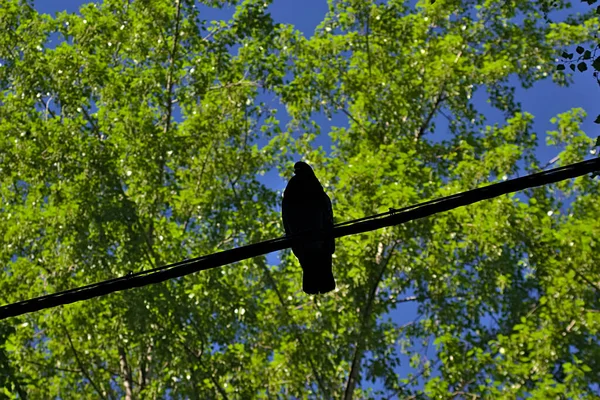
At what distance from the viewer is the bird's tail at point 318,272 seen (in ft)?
17.6

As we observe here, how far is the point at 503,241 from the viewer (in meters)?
12.0

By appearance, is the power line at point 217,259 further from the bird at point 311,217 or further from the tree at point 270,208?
the tree at point 270,208

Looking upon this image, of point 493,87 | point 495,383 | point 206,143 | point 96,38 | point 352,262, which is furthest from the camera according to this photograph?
point 493,87

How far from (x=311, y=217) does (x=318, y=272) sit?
0.66 metres

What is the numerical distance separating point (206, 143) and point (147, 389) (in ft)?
15.1

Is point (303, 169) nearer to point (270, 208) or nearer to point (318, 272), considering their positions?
point (318, 272)

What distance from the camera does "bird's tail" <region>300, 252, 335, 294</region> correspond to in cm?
535

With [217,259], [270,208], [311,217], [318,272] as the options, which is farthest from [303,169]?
[270,208]

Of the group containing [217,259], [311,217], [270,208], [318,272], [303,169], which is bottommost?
[217,259]

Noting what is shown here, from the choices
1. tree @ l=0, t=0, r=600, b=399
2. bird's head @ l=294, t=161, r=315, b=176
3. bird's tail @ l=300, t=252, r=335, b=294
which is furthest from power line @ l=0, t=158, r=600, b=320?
tree @ l=0, t=0, r=600, b=399

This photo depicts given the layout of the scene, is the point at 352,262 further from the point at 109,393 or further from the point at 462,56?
the point at 462,56

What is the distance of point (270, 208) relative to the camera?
13.7 metres

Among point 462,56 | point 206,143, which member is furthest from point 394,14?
point 206,143

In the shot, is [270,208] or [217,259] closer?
[217,259]
